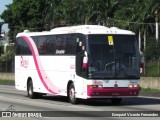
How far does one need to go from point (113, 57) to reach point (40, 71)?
645cm

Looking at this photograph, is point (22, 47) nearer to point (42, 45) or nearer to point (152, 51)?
point (42, 45)

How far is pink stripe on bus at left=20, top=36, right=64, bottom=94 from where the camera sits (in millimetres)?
28031

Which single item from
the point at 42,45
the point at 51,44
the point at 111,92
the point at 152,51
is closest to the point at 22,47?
the point at 42,45

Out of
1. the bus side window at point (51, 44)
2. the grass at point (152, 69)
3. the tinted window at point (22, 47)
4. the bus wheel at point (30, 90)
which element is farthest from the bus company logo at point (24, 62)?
the grass at point (152, 69)

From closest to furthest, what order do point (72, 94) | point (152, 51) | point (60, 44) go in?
point (72, 94) → point (60, 44) → point (152, 51)

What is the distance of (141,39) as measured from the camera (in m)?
80.4

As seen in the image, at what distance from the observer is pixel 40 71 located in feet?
96.6

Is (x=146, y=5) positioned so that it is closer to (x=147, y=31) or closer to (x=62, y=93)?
(x=147, y=31)

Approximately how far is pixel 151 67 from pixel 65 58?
16.4 meters

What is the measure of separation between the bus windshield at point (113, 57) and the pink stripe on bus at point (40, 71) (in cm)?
388

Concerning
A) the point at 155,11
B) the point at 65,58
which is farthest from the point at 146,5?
the point at 65,58

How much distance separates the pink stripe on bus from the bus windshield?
3.88 m

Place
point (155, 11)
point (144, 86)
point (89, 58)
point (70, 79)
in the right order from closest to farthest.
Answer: point (89, 58) < point (70, 79) < point (144, 86) < point (155, 11)

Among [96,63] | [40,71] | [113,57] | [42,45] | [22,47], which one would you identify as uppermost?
[42,45]
